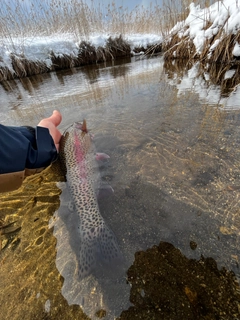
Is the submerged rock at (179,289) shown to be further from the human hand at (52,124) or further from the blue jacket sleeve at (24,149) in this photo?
the human hand at (52,124)

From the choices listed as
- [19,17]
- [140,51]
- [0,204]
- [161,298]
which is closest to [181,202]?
[161,298]

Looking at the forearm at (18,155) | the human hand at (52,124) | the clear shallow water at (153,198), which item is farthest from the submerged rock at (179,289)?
the human hand at (52,124)

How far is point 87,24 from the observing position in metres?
12.4

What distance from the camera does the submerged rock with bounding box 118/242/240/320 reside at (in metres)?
0.93

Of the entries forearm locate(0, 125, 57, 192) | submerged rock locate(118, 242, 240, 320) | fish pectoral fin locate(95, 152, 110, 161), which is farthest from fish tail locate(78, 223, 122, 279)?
fish pectoral fin locate(95, 152, 110, 161)

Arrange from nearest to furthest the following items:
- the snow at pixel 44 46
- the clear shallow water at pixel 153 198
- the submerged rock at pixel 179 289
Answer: the submerged rock at pixel 179 289
the clear shallow water at pixel 153 198
the snow at pixel 44 46

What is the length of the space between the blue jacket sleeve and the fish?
36 centimetres

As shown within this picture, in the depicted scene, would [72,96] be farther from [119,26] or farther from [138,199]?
[119,26]

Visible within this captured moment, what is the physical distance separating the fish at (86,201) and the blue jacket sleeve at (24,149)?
0.36 meters

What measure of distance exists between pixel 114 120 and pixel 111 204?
1809mm

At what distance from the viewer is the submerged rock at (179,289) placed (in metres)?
0.93

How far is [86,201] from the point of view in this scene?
162 centimetres

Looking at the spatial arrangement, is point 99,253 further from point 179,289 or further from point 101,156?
point 101,156

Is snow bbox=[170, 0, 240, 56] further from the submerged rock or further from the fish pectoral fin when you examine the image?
the submerged rock
